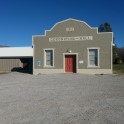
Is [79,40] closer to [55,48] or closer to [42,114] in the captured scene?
[55,48]

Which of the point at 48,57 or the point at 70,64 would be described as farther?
the point at 48,57

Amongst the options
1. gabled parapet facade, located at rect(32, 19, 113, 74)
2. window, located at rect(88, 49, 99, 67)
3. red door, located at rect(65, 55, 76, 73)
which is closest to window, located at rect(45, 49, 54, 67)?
gabled parapet facade, located at rect(32, 19, 113, 74)

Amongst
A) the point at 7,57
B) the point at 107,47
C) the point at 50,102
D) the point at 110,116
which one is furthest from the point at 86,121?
the point at 7,57

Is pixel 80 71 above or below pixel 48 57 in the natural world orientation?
below

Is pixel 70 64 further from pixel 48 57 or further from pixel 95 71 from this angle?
pixel 95 71

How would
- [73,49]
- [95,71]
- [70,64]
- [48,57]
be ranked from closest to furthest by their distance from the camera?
[95,71], [73,49], [70,64], [48,57]

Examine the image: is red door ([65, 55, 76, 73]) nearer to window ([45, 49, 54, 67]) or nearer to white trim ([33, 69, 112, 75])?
white trim ([33, 69, 112, 75])

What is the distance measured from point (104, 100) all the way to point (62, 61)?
15.6m

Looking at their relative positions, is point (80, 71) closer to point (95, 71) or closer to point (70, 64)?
point (70, 64)

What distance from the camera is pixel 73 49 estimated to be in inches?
982

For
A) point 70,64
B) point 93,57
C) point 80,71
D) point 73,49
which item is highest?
point 73,49

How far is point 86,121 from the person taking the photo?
21.9 feet

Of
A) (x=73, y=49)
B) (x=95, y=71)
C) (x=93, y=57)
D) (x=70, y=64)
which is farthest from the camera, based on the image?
(x=70, y=64)

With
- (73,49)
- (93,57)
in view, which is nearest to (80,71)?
(93,57)
